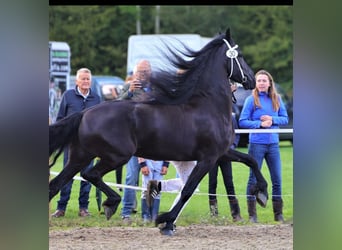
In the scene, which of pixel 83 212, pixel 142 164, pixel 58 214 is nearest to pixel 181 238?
pixel 142 164

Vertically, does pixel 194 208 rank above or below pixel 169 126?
below

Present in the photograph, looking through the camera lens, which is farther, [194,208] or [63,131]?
[194,208]

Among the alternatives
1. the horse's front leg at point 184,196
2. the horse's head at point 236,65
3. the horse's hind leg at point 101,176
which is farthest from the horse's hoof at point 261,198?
the horse's hind leg at point 101,176

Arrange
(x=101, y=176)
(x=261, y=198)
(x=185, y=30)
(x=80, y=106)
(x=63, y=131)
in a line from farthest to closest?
1. (x=185, y=30)
2. (x=261, y=198)
3. (x=80, y=106)
4. (x=101, y=176)
5. (x=63, y=131)

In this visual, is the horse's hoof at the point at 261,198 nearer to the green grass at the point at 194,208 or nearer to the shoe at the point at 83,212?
the green grass at the point at 194,208

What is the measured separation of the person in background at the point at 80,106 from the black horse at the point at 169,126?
260 millimetres

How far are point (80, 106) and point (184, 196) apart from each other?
1.17 meters

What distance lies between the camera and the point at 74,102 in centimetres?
673

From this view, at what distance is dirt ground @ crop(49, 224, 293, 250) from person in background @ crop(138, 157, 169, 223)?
158 millimetres

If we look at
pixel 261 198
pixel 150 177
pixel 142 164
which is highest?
pixel 142 164

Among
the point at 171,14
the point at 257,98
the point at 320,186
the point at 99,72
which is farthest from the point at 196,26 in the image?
the point at 320,186

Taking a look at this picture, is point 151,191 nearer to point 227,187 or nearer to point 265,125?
point 227,187

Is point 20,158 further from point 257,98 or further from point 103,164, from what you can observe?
point 257,98

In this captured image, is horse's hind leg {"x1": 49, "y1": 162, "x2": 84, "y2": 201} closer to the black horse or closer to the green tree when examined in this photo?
the black horse
